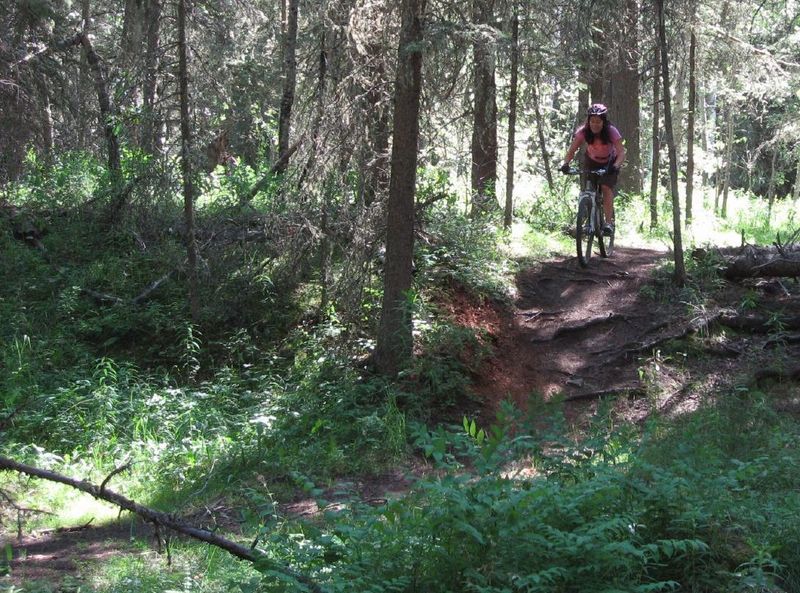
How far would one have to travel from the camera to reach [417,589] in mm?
4367

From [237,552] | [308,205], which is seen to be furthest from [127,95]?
[237,552]

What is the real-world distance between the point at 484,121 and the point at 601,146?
A: 2.45 metres

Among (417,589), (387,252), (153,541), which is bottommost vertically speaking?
(153,541)

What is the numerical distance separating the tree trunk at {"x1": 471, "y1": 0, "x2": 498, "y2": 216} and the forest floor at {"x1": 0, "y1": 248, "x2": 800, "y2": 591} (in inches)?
90.2

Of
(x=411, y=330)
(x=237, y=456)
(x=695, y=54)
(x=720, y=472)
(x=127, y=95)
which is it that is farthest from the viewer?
(x=695, y=54)

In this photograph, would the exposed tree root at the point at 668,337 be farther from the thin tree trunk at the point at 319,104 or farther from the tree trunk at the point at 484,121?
the thin tree trunk at the point at 319,104

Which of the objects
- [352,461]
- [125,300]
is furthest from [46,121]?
[352,461]

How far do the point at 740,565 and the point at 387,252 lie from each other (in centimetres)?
642

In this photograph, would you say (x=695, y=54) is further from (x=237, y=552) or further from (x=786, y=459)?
(x=237, y=552)

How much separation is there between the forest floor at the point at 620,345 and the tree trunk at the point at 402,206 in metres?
1.10

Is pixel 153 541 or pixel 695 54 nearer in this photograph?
pixel 153 541

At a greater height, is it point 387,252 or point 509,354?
point 387,252

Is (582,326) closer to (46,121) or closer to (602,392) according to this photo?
(602,392)

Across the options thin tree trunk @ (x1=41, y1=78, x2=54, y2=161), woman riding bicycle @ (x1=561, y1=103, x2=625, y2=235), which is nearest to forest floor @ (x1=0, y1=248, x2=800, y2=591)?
woman riding bicycle @ (x1=561, y1=103, x2=625, y2=235)
